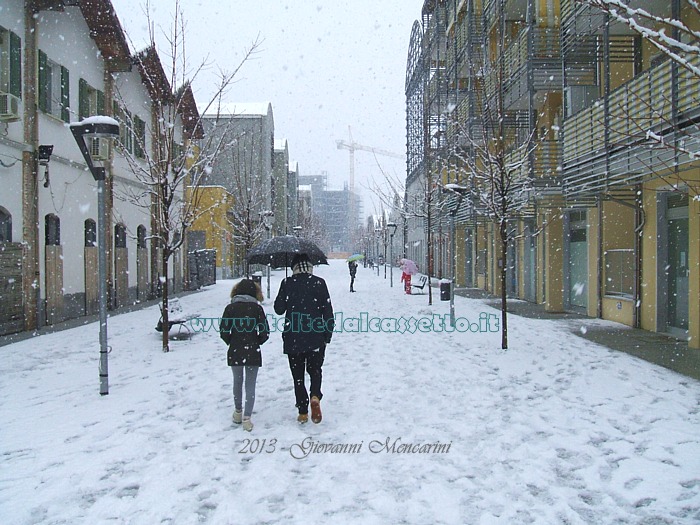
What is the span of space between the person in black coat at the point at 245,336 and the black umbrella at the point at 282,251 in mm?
5217

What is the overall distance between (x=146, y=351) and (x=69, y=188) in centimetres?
713

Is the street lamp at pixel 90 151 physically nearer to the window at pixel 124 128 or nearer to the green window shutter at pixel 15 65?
the green window shutter at pixel 15 65

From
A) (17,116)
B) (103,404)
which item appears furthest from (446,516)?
(17,116)

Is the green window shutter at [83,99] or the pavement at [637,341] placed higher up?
the green window shutter at [83,99]

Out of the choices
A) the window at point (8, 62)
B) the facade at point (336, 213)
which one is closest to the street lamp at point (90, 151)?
the window at point (8, 62)

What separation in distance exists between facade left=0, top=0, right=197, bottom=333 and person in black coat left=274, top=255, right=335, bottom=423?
7089 mm

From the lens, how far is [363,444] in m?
5.66

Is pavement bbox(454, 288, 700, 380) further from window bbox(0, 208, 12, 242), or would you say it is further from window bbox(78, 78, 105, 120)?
window bbox(78, 78, 105, 120)

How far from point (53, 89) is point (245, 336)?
1265cm

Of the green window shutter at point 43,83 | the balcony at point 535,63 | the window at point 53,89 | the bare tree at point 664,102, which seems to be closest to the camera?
the bare tree at point 664,102

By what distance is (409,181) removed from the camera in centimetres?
5188

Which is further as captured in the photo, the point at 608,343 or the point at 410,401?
the point at 608,343

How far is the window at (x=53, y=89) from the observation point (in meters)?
14.2

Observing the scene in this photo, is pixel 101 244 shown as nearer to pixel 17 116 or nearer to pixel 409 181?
pixel 17 116
